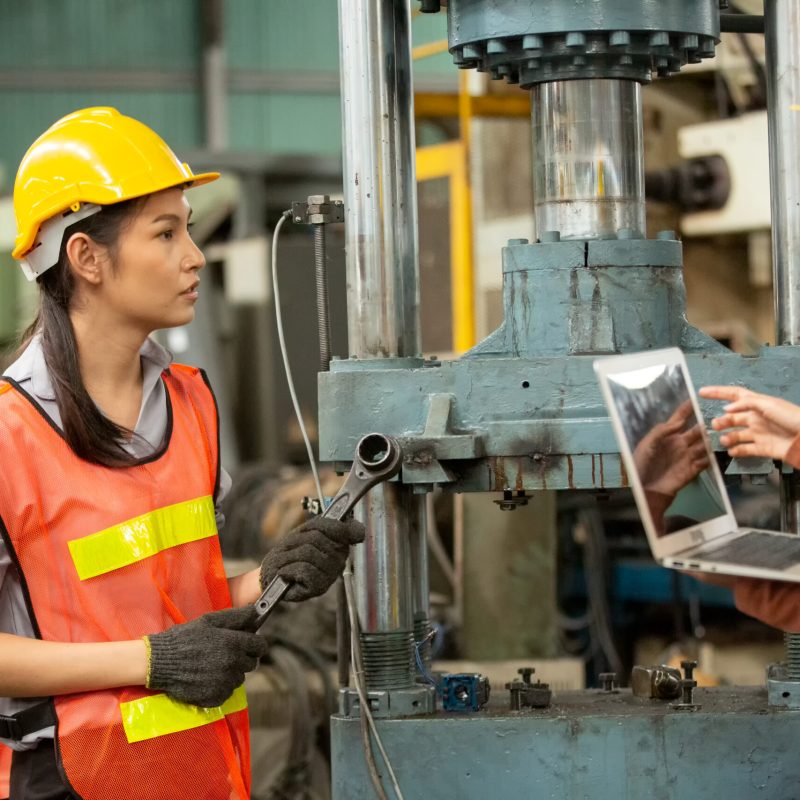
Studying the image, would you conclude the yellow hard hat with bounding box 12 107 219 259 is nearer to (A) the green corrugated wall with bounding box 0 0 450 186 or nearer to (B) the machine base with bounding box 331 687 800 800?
(B) the machine base with bounding box 331 687 800 800

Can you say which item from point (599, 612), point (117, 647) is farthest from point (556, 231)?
point (599, 612)

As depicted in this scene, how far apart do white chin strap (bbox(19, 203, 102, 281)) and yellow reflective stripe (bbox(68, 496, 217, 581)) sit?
1.18 ft

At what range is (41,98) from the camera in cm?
→ 972

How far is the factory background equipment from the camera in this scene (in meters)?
1.89

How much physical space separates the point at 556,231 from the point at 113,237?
0.59 metres

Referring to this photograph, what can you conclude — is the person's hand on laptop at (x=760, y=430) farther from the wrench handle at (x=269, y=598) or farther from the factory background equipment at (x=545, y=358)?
the wrench handle at (x=269, y=598)

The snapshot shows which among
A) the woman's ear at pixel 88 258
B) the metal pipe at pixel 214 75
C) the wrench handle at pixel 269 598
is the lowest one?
the wrench handle at pixel 269 598

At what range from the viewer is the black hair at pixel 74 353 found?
1.81 metres

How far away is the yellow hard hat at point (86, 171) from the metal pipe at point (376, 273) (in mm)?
246

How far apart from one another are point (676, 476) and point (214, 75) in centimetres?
886

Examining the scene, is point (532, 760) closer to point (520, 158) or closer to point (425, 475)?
point (425, 475)

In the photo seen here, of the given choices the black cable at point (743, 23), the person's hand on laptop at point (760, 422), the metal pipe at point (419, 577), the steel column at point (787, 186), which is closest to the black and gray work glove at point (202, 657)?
the metal pipe at point (419, 577)

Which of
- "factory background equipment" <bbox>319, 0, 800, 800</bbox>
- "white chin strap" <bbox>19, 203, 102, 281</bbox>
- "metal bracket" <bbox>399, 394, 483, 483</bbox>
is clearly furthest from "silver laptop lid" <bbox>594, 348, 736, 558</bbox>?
"white chin strap" <bbox>19, 203, 102, 281</bbox>

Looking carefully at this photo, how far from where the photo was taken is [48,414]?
1818 millimetres
